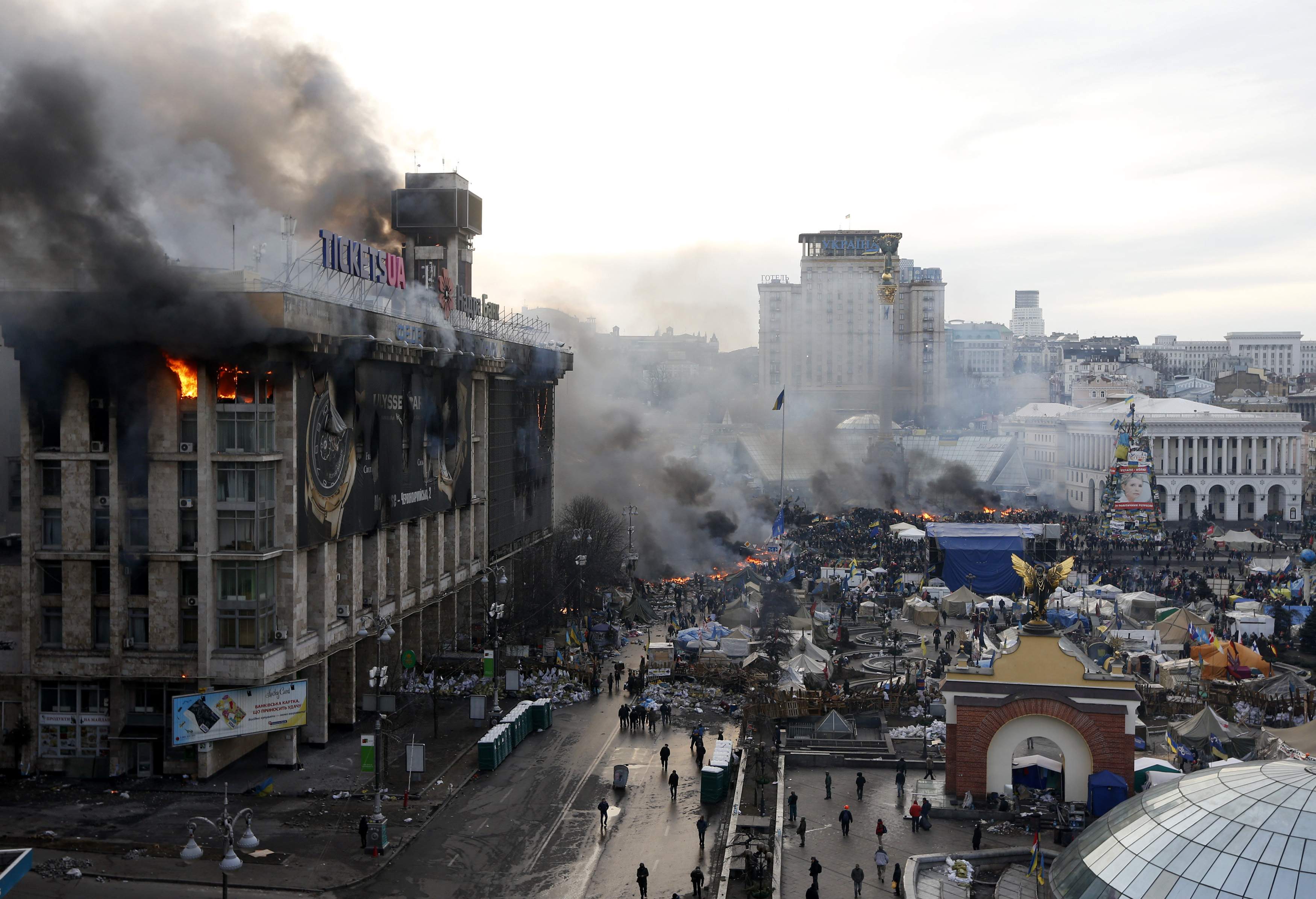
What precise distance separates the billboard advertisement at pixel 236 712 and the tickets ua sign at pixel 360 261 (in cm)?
1323

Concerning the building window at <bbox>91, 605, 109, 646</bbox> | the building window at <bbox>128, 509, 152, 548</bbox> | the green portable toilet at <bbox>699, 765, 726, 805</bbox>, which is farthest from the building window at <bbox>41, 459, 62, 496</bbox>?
the green portable toilet at <bbox>699, 765, 726, 805</bbox>

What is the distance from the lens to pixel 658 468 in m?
84.9

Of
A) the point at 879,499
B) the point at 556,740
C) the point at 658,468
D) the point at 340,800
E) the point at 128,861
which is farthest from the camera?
the point at 879,499

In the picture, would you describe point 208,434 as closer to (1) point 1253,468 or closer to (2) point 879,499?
(2) point 879,499

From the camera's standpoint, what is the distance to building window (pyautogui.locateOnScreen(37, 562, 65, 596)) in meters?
32.2

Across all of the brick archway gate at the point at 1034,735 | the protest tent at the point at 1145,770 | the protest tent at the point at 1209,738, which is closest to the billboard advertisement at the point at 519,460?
the brick archway gate at the point at 1034,735

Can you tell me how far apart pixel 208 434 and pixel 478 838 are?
1247 cm

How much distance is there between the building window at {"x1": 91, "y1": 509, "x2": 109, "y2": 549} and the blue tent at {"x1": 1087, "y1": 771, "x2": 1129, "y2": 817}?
82.4 feet

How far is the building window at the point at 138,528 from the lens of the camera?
3195 centimetres

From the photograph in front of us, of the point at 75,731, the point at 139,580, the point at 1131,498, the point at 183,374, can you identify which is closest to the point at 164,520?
the point at 139,580

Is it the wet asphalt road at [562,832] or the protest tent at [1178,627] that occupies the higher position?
the protest tent at [1178,627]

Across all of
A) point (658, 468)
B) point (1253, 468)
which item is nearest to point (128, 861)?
point (658, 468)

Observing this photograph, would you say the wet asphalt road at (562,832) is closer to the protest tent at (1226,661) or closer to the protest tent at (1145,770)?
the protest tent at (1145,770)

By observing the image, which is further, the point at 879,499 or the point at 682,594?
the point at 879,499
